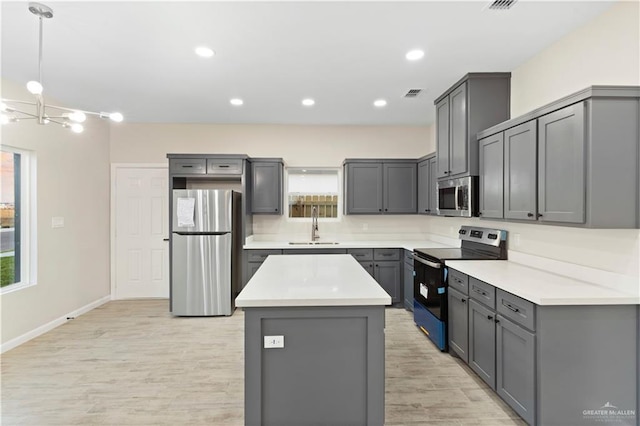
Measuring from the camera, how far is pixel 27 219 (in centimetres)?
367

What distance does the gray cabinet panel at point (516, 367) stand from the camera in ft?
6.52

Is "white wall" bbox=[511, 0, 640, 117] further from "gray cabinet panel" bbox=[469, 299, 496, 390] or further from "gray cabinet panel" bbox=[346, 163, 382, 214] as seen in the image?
"gray cabinet panel" bbox=[346, 163, 382, 214]

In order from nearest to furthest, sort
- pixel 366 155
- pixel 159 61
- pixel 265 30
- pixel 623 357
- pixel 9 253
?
1. pixel 623 357
2. pixel 265 30
3. pixel 159 61
4. pixel 9 253
5. pixel 366 155

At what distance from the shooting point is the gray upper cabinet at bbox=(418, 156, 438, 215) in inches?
173

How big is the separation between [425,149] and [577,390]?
13.2 ft

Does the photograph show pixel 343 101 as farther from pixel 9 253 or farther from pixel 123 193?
pixel 9 253

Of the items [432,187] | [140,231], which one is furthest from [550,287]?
[140,231]

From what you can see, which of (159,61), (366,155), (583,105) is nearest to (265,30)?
(159,61)

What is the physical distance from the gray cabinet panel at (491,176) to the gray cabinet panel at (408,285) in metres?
1.56

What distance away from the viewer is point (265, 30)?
2426 millimetres

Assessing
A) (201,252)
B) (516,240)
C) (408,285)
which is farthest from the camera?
(408,285)

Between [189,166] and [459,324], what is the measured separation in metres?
3.92

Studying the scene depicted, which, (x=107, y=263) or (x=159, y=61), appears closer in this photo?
(x=159, y=61)

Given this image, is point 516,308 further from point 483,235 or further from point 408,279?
point 408,279
